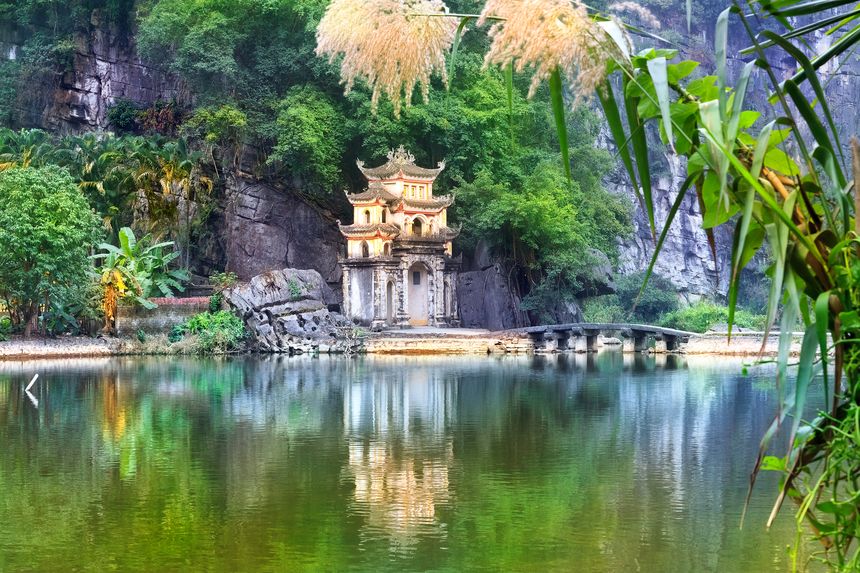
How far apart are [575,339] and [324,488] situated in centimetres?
2615

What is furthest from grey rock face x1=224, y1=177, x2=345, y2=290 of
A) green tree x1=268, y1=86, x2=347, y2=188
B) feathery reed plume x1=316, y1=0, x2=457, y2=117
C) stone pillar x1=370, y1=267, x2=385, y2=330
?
feathery reed plume x1=316, y1=0, x2=457, y2=117

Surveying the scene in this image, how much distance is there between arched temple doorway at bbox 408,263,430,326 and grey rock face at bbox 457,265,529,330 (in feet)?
8.11

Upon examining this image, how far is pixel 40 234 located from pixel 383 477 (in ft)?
71.6

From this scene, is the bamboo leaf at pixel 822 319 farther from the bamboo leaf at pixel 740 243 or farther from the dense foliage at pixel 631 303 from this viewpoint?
the dense foliage at pixel 631 303

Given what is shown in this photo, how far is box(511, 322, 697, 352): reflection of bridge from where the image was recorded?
119 ft

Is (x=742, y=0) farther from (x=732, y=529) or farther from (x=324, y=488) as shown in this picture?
(x=324, y=488)

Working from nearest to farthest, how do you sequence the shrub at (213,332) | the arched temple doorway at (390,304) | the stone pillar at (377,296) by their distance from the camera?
the shrub at (213,332), the stone pillar at (377,296), the arched temple doorway at (390,304)

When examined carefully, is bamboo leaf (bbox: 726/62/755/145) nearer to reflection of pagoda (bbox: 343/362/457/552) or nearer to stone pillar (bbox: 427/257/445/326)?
reflection of pagoda (bbox: 343/362/457/552)

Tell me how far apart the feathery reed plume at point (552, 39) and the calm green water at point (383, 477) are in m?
5.80

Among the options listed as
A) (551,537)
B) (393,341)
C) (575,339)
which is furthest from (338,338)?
(551,537)

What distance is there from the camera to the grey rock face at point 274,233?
4247 cm

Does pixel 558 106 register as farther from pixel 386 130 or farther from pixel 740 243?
pixel 386 130

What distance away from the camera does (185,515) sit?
1096cm

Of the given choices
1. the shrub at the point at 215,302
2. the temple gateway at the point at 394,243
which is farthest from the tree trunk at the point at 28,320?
the temple gateway at the point at 394,243
